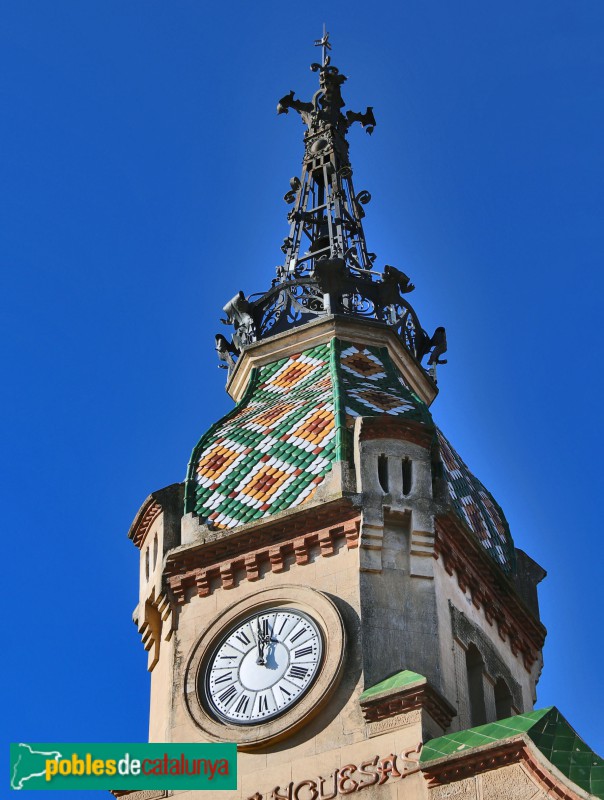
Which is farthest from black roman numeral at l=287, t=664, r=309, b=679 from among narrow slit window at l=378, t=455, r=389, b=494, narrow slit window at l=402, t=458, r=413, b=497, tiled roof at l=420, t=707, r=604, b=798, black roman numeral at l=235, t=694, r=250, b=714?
narrow slit window at l=402, t=458, r=413, b=497

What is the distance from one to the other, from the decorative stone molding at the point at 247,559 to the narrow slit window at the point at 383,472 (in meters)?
0.70

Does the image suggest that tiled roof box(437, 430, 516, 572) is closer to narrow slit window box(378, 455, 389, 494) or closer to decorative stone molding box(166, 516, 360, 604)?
narrow slit window box(378, 455, 389, 494)

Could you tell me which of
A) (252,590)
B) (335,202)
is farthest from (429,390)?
(252,590)

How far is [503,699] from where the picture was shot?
29141mm

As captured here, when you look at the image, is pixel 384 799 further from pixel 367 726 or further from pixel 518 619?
pixel 518 619

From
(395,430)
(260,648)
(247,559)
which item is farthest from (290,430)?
(260,648)

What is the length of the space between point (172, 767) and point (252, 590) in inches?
105

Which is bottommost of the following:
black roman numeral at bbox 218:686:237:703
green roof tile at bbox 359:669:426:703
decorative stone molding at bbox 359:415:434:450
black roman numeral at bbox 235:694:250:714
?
green roof tile at bbox 359:669:426:703

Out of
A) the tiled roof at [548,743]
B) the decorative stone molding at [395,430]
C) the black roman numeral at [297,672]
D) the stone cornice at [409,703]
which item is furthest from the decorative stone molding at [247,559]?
the tiled roof at [548,743]

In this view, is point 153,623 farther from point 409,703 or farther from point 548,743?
point 548,743

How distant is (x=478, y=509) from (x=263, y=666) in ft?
15.8

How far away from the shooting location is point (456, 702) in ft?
88.3

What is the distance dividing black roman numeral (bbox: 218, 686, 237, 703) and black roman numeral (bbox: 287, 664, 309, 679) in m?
0.77

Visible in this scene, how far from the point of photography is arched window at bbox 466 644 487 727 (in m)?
27.8
